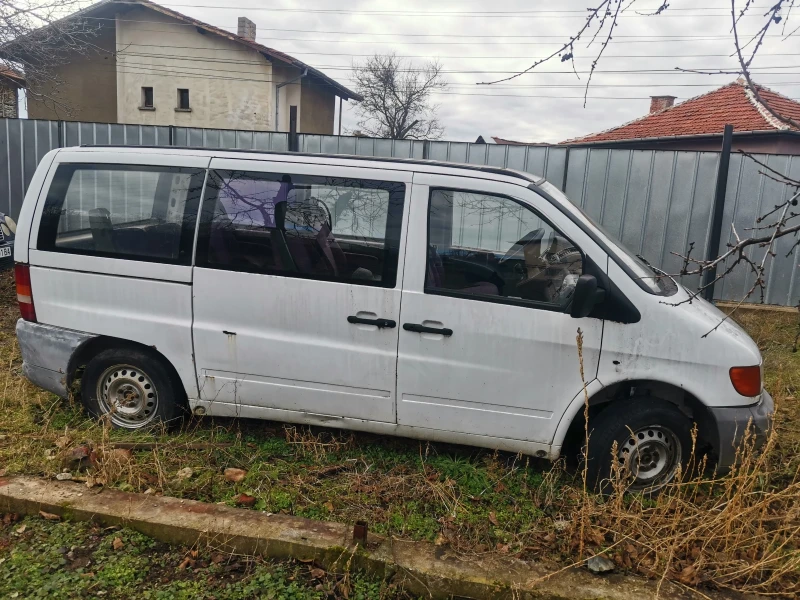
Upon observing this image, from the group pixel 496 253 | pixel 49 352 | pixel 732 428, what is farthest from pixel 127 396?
pixel 732 428

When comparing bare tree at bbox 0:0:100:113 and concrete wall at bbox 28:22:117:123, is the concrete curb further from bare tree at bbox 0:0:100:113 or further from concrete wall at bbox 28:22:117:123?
concrete wall at bbox 28:22:117:123

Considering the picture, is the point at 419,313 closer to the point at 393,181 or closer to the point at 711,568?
the point at 393,181

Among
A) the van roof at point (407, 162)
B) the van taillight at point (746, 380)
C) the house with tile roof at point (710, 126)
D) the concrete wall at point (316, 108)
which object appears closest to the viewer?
the van taillight at point (746, 380)

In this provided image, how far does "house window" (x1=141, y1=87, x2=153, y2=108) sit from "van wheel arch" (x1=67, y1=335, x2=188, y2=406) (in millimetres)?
26774

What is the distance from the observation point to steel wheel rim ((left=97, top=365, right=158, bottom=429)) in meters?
4.22

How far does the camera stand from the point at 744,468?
3.37 meters

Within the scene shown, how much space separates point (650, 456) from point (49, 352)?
159 inches

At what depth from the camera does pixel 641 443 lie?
3580mm

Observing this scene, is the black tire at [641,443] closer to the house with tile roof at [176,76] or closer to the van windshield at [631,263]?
the van windshield at [631,263]

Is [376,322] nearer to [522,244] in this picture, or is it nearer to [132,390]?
[522,244]

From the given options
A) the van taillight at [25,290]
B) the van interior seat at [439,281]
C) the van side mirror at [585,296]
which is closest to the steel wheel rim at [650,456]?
the van side mirror at [585,296]

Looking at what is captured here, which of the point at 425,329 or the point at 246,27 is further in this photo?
the point at 246,27

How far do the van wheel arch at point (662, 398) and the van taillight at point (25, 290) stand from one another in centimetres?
378

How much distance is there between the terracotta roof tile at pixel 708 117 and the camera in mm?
16891
